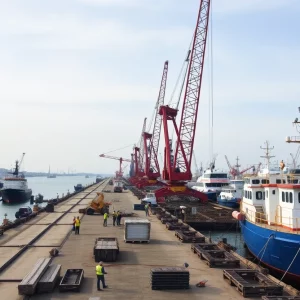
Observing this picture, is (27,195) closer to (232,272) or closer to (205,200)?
(205,200)

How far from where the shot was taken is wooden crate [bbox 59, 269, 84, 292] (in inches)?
763

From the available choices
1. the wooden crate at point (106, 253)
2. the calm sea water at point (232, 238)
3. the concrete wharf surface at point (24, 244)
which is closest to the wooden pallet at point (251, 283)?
the wooden crate at point (106, 253)

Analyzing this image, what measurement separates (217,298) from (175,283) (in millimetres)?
2250

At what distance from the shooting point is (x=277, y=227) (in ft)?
92.9

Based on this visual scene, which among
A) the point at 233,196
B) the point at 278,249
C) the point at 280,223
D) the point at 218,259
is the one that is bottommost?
the point at 218,259

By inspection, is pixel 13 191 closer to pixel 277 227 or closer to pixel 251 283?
pixel 277 227

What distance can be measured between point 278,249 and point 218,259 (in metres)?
4.52

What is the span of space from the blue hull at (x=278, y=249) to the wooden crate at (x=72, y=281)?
12.9 m

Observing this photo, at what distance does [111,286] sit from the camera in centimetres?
2050

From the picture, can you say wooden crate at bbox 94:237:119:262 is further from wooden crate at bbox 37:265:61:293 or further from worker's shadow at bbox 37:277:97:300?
wooden crate at bbox 37:265:61:293

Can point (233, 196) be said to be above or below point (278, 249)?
above

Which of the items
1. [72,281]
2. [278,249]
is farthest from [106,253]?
[278,249]

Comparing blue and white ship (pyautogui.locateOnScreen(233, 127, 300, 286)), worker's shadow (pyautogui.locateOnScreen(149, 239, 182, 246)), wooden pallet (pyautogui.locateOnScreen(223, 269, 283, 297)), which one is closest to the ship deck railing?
blue and white ship (pyautogui.locateOnScreen(233, 127, 300, 286))

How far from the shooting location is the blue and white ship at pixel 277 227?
1006 inches
